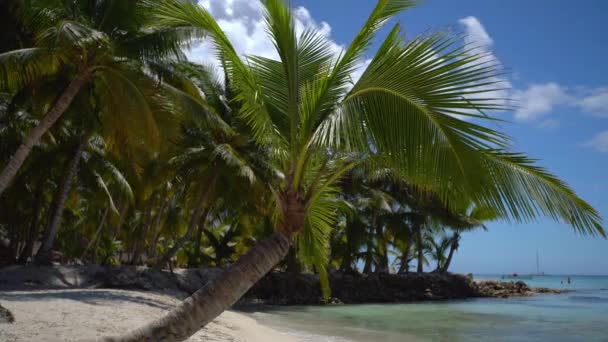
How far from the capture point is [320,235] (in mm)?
6574

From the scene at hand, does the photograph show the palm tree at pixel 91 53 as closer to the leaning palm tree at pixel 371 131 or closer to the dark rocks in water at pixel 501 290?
the leaning palm tree at pixel 371 131

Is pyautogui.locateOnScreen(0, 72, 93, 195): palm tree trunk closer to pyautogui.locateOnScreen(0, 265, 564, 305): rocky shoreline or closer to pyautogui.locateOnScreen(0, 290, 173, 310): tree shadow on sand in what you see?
pyautogui.locateOnScreen(0, 290, 173, 310): tree shadow on sand

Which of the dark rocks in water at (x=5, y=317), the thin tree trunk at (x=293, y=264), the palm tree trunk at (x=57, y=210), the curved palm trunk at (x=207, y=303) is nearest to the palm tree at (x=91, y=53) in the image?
the palm tree trunk at (x=57, y=210)

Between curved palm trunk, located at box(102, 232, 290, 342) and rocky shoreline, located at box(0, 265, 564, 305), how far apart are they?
32.0ft

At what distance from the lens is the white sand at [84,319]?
595 cm

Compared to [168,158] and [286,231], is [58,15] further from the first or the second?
[286,231]

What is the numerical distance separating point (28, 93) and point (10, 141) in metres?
4.44

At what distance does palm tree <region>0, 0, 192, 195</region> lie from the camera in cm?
948

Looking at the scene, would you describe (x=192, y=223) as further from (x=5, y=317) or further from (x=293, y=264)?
(x=5, y=317)

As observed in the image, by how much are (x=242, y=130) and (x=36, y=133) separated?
8.68m

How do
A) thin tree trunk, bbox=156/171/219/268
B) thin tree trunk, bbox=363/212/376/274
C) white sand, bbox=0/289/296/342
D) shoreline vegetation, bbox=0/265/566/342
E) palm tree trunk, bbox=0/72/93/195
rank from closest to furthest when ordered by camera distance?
white sand, bbox=0/289/296/342 → shoreline vegetation, bbox=0/265/566/342 → palm tree trunk, bbox=0/72/93/195 → thin tree trunk, bbox=156/171/219/268 → thin tree trunk, bbox=363/212/376/274

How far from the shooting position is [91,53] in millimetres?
10242

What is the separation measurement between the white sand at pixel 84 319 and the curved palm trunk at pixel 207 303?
2.31m

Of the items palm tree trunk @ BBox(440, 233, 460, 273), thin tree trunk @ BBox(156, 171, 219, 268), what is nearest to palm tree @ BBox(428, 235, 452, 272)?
palm tree trunk @ BBox(440, 233, 460, 273)
